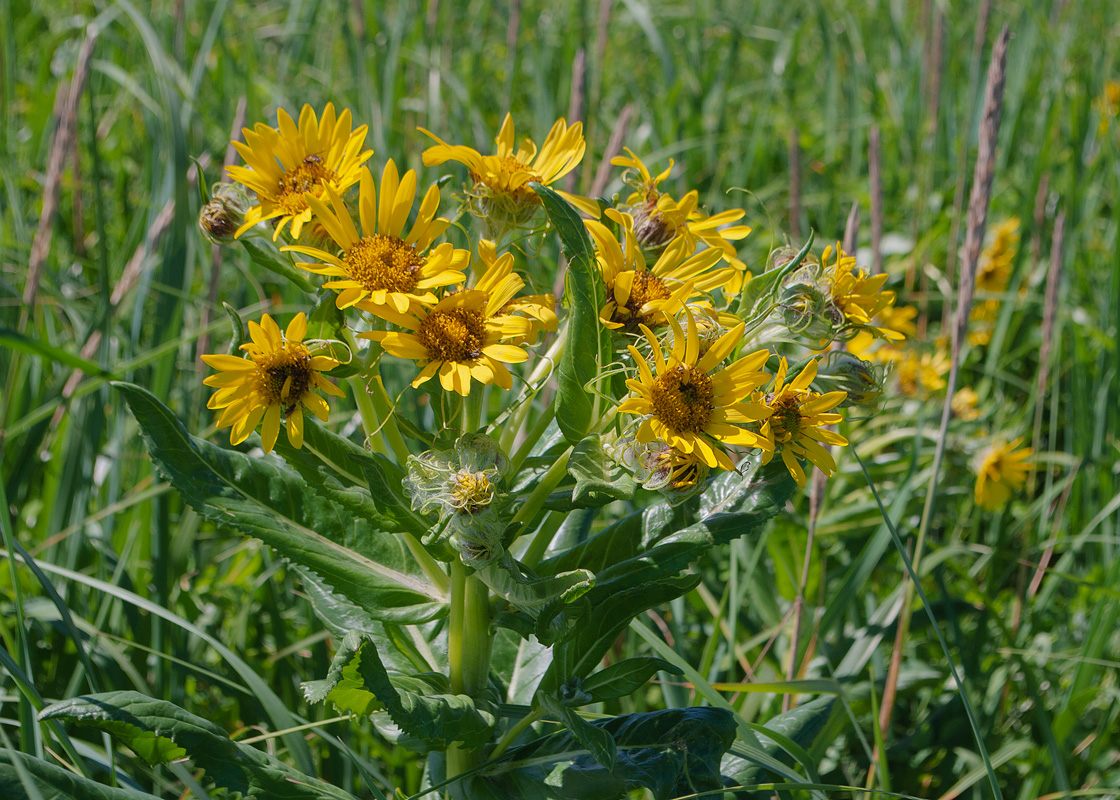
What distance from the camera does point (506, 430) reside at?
5.56 feet

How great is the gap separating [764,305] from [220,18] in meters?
2.97

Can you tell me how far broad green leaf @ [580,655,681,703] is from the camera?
→ 1.63m

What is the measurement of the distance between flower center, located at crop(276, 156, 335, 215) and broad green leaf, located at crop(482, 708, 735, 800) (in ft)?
3.49

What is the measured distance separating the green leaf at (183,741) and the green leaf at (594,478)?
0.71 m

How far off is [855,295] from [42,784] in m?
1.60

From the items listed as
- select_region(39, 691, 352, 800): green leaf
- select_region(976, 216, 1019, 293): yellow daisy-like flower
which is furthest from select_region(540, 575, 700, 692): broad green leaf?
select_region(976, 216, 1019, 293): yellow daisy-like flower

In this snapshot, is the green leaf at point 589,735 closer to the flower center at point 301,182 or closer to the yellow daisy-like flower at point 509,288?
the yellow daisy-like flower at point 509,288

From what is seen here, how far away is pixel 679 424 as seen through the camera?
139cm

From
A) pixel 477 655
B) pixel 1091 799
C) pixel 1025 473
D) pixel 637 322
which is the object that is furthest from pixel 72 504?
pixel 1025 473

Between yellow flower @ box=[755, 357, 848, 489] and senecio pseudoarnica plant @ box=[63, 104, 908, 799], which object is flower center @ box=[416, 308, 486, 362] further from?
yellow flower @ box=[755, 357, 848, 489]

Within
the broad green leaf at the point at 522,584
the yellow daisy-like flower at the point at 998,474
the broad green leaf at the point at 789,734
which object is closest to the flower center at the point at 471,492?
the broad green leaf at the point at 522,584

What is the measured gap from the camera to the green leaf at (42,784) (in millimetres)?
→ 1266

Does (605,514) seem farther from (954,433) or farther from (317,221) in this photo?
(954,433)

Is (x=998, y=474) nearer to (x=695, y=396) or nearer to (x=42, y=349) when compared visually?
(x=695, y=396)
